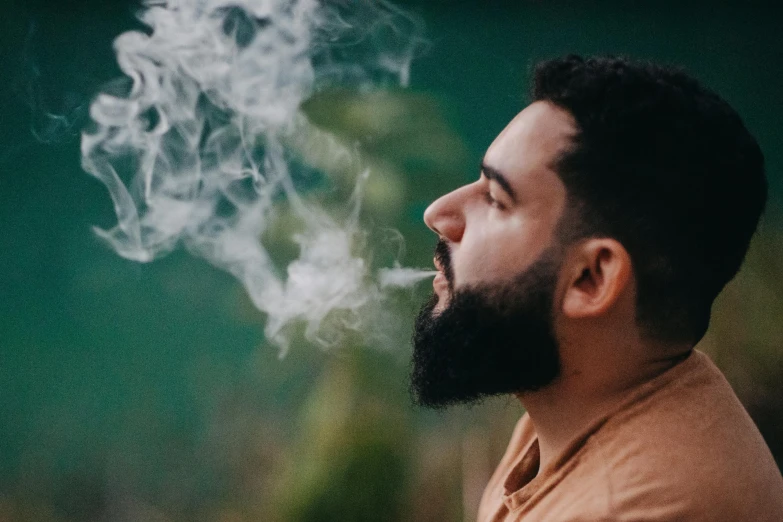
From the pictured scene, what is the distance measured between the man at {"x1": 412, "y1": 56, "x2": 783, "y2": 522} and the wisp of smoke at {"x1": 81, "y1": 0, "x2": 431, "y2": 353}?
0.91 metres

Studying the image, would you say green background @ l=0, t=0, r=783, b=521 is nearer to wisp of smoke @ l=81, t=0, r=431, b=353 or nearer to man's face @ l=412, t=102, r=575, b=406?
wisp of smoke @ l=81, t=0, r=431, b=353

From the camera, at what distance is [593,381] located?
3.49 feet

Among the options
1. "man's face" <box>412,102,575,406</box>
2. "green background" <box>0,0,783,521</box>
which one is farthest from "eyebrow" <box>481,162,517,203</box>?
"green background" <box>0,0,783,521</box>

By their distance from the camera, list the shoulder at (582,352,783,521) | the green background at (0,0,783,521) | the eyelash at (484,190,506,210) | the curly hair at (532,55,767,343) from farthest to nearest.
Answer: the green background at (0,0,783,521) < the eyelash at (484,190,506,210) < the curly hair at (532,55,767,343) < the shoulder at (582,352,783,521)

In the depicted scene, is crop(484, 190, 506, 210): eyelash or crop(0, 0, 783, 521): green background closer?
crop(484, 190, 506, 210): eyelash

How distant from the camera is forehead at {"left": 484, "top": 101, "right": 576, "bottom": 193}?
3.45 feet

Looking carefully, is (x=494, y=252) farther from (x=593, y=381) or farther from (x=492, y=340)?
(x=593, y=381)

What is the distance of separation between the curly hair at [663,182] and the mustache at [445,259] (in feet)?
0.69

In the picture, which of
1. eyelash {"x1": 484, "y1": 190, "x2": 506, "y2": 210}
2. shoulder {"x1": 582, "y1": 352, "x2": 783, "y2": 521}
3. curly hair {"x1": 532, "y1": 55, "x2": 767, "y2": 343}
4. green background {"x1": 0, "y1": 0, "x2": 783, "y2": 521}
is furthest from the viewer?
green background {"x1": 0, "y1": 0, "x2": 783, "y2": 521}

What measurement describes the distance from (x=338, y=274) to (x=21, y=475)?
107 cm

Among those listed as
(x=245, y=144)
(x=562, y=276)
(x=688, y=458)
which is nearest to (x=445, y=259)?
(x=562, y=276)

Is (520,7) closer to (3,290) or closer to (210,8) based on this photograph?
(210,8)

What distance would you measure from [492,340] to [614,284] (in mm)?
215

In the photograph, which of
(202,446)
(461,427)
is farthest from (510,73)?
(202,446)
